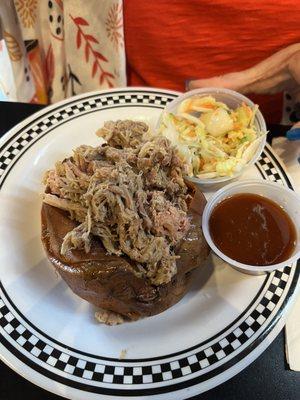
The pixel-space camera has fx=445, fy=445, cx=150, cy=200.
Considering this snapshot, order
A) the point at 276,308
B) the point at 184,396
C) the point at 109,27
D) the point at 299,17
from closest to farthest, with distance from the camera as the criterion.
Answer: the point at 184,396
the point at 276,308
the point at 299,17
the point at 109,27

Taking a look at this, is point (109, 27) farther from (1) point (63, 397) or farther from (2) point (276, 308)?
(1) point (63, 397)

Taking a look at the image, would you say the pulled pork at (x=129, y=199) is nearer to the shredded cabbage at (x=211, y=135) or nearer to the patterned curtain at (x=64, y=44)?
the shredded cabbage at (x=211, y=135)

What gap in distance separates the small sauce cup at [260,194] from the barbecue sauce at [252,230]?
0.02 meters

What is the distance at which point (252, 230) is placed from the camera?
140 cm

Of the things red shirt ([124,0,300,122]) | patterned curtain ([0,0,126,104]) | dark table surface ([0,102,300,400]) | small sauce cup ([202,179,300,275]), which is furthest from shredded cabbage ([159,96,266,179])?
dark table surface ([0,102,300,400])

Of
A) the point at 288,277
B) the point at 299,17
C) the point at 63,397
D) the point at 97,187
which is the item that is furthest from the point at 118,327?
the point at 299,17

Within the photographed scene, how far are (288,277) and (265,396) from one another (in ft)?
1.16

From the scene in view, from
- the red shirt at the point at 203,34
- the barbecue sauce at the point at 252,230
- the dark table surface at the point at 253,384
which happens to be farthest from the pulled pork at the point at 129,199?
the red shirt at the point at 203,34

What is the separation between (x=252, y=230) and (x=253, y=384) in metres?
0.45

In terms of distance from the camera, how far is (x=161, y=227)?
127 centimetres

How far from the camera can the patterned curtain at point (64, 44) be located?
1.78 meters

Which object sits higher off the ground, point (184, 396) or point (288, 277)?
point (288, 277)

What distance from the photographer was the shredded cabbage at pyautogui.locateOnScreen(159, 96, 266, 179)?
62.6 inches

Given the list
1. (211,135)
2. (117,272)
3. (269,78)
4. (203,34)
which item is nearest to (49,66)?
(203,34)
